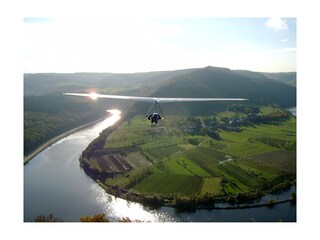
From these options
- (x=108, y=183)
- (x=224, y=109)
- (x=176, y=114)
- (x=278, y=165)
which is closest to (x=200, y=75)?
(x=224, y=109)

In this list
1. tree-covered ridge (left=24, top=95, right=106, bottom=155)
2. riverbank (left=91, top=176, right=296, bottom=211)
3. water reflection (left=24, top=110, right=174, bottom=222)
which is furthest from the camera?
tree-covered ridge (left=24, top=95, right=106, bottom=155)

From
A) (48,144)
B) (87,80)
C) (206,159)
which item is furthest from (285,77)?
(48,144)

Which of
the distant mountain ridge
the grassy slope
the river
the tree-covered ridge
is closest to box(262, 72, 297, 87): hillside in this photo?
the distant mountain ridge

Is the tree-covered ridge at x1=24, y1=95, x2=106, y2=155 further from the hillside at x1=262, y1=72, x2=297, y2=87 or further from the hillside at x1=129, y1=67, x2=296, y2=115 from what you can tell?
the hillside at x1=262, y1=72, x2=297, y2=87

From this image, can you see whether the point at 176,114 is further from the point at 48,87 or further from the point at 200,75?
the point at 48,87

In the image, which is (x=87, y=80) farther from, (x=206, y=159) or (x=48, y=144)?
(x=206, y=159)

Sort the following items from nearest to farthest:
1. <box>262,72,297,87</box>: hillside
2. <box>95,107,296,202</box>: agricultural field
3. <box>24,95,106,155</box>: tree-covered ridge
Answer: <box>95,107,296,202</box>: agricultural field → <box>24,95,106,155</box>: tree-covered ridge → <box>262,72,297,87</box>: hillside
